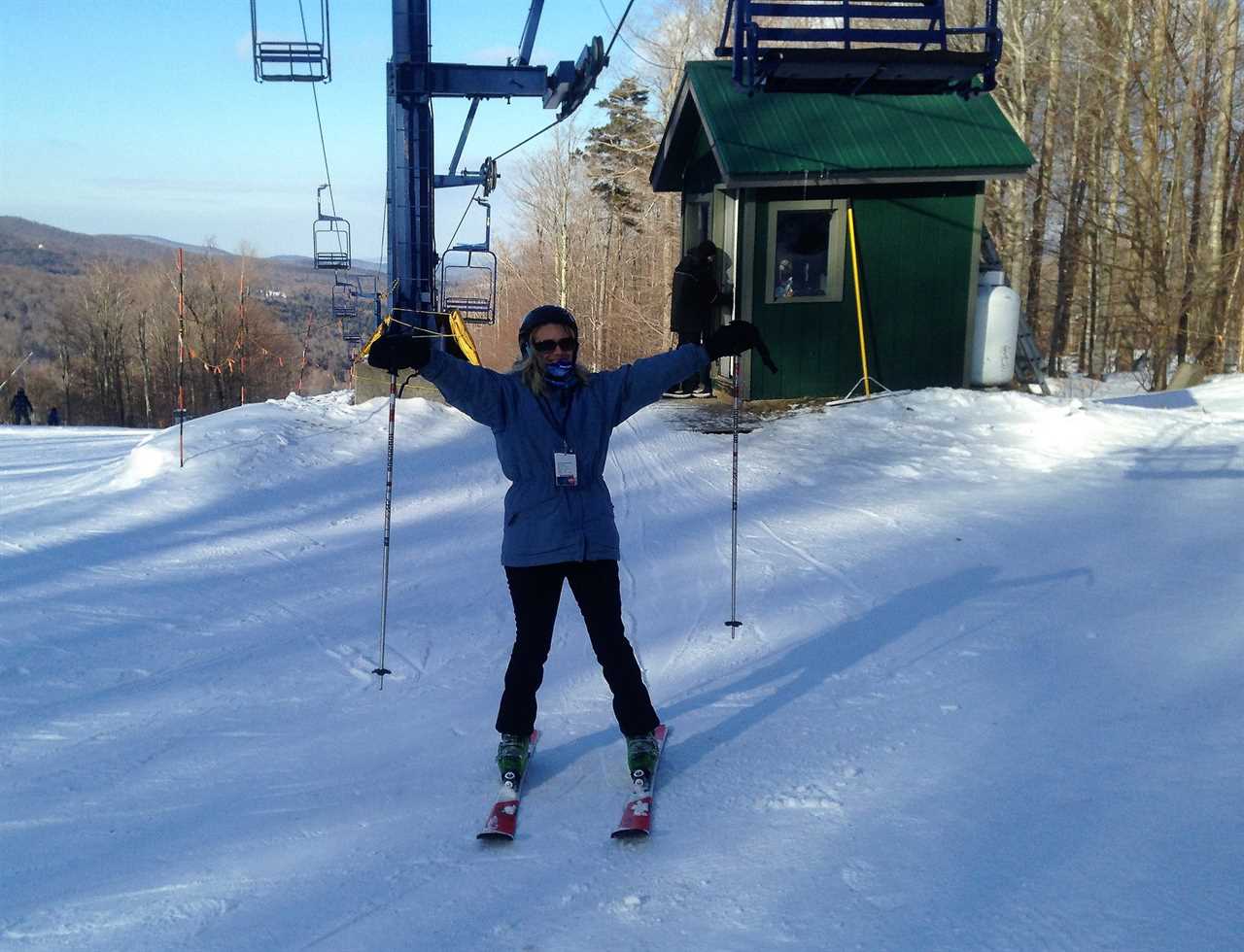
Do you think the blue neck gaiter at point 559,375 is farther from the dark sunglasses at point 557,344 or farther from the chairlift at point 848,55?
the chairlift at point 848,55

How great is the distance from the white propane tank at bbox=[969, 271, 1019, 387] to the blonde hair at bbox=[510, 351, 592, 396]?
1039 centimetres

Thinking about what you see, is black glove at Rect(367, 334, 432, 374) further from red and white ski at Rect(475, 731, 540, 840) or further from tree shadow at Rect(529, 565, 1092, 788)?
tree shadow at Rect(529, 565, 1092, 788)

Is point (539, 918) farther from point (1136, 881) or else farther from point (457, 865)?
point (1136, 881)

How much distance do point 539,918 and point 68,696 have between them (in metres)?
3.01

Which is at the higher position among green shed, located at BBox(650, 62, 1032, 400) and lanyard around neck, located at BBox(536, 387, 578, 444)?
green shed, located at BBox(650, 62, 1032, 400)

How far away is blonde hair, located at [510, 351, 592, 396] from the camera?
3812 millimetres

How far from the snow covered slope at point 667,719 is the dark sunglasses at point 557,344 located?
1663mm

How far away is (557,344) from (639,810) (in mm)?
1712

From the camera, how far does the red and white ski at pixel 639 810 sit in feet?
11.4

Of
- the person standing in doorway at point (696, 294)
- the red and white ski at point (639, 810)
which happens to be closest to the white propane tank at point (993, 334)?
the person standing in doorway at point (696, 294)

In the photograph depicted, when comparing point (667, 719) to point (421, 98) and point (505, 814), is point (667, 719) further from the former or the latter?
point (421, 98)

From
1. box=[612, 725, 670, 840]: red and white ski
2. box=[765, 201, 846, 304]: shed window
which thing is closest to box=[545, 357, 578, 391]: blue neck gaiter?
box=[612, 725, 670, 840]: red and white ski

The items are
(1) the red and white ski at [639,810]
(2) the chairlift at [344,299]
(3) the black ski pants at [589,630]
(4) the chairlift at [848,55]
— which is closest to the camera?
(1) the red and white ski at [639,810]

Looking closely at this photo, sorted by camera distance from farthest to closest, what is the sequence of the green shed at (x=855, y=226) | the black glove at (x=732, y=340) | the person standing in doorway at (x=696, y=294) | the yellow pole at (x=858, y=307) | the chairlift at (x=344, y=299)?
the chairlift at (x=344, y=299) < the yellow pole at (x=858, y=307) < the person standing in doorway at (x=696, y=294) < the green shed at (x=855, y=226) < the black glove at (x=732, y=340)
